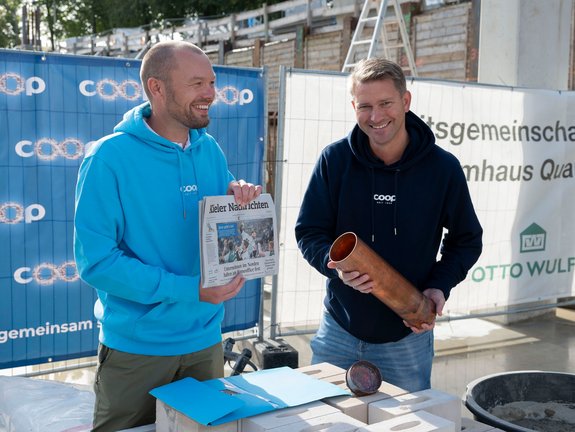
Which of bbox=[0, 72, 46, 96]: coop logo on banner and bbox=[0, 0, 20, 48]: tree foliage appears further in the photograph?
bbox=[0, 0, 20, 48]: tree foliage

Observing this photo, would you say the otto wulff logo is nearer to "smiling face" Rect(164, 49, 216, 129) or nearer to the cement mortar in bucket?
the cement mortar in bucket

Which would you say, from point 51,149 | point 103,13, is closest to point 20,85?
point 51,149

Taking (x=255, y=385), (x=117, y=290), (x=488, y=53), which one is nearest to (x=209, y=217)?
(x=117, y=290)

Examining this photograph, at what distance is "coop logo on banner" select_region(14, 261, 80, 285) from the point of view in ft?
14.3

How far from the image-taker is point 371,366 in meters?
2.21

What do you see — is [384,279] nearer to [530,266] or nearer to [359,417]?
[359,417]

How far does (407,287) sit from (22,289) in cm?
291

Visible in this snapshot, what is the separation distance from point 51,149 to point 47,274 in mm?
808

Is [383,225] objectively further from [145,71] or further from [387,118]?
[145,71]

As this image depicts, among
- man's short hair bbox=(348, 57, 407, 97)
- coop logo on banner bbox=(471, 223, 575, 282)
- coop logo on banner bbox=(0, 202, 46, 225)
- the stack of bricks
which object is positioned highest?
man's short hair bbox=(348, 57, 407, 97)

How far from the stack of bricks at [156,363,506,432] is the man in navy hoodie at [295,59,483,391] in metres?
0.41

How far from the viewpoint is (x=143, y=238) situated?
7.41 ft

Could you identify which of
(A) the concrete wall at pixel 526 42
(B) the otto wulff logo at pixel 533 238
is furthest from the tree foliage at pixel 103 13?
(B) the otto wulff logo at pixel 533 238

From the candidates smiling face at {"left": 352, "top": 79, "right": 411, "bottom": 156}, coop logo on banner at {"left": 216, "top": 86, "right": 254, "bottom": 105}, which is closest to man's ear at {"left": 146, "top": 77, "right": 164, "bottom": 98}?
smiling face at {"left": 352, "top": 79, "right": 411, "bottom": 156}
